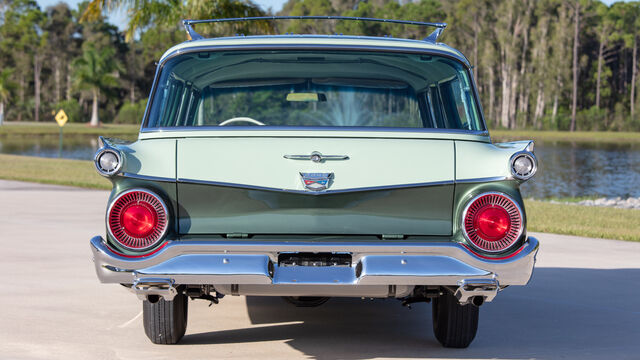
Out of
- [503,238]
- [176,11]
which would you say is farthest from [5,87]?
[503,238]

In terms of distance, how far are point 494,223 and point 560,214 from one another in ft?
35.6

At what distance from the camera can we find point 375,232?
453 centimetres

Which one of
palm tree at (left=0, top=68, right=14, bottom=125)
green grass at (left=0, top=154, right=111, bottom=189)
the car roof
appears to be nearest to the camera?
the car roof

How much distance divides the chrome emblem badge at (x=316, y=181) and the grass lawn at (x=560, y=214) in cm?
827

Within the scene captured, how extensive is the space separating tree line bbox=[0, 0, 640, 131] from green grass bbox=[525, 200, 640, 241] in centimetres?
5082

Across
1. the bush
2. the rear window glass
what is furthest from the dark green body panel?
the bush

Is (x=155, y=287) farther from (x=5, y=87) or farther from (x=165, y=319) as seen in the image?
(x=5, y=87)

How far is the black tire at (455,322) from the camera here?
17.3 feet

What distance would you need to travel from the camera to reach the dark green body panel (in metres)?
4.50

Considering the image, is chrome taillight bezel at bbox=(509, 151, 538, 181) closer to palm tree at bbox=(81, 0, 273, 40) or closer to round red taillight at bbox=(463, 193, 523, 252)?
round red taillight at bbox=(463, 193, 523, 252)

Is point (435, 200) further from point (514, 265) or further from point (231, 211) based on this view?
point (231, 211)

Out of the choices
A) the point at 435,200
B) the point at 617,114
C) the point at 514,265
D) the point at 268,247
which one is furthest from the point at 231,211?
the point at 617,114

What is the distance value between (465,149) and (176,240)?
1.52 m

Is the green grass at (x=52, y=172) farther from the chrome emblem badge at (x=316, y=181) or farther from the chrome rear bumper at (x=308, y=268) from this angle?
the chrome emblem badge at (x=316, y=181)
